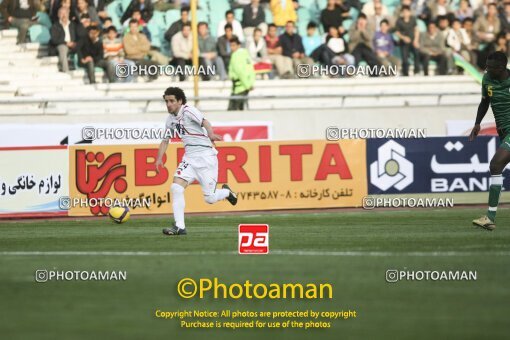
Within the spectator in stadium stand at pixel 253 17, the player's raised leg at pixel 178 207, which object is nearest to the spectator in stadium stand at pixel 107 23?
the spectator in stadium stand at pixel 253 17

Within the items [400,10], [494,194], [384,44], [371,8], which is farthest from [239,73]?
[494,194]

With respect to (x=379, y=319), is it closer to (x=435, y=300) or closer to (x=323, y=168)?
(x=435, y=300)

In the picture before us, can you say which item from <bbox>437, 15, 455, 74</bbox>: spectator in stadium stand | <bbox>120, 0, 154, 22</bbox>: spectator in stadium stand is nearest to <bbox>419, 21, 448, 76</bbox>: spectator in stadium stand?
<bbox>437, 15, 455, 74</bbox>: spectator in stadium stand

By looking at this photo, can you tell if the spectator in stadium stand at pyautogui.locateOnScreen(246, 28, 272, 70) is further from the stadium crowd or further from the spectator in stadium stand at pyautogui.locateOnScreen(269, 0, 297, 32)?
the spectator in stadium stand at pyautogui.locateOnScreen(269, 0, 297, 32)

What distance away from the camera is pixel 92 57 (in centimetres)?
2447

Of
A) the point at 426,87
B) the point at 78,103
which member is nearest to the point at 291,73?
the point at 426,87

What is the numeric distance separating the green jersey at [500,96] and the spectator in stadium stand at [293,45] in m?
10.6

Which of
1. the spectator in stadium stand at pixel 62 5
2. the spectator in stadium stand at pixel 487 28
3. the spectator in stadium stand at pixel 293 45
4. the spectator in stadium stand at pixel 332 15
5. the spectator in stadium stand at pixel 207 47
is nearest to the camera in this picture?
the spectator in stadium stand at pixel 62 5

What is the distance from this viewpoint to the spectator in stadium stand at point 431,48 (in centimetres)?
2580

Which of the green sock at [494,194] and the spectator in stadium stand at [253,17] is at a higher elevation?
the spectator in stadium stand at [253,17]

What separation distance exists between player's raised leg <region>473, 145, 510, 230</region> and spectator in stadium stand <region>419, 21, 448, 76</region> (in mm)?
11394

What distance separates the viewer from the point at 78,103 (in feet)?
79.5

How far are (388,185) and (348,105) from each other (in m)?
4.67

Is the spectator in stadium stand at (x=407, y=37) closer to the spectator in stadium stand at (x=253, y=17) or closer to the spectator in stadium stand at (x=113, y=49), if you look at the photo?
the spectator in stadium stand at (x=253, y=17)
